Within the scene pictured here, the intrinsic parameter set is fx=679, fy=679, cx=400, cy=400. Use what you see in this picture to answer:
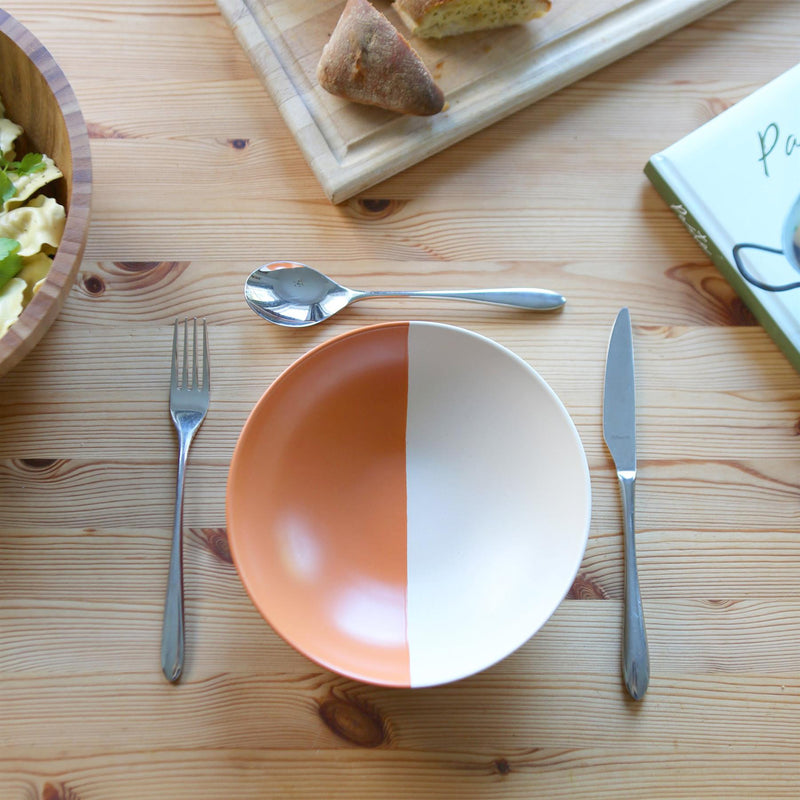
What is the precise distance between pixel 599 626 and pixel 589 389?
0.27m

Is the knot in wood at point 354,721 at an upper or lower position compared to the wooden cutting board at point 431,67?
lower

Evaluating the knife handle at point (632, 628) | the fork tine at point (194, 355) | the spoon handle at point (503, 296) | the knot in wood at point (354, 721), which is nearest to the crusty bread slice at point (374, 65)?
the spoon handle at point (503, 296)

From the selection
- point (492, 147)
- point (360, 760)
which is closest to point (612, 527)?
point (360, 760)

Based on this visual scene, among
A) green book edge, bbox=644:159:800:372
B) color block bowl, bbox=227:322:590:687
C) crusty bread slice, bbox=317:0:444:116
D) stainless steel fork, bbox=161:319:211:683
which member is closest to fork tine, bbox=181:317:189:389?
stainless steel fork, bbox=161:319:211:683

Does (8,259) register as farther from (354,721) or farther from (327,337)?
(354,721)

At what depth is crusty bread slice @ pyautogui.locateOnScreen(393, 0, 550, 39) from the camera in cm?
78

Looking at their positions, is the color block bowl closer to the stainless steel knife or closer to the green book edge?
the stainless steel knife

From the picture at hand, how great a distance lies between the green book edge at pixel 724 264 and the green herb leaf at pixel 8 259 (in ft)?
2.30

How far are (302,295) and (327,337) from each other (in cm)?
6

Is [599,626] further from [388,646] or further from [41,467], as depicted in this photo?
[41,467]

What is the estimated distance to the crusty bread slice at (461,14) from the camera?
782 mm

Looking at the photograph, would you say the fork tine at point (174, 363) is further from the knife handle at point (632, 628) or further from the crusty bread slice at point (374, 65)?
the knife handle at point (632, 628)

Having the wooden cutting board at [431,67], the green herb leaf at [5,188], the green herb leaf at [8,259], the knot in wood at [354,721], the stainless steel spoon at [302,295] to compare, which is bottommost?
the knot in wood at [354,721]

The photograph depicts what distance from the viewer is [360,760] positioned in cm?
73
